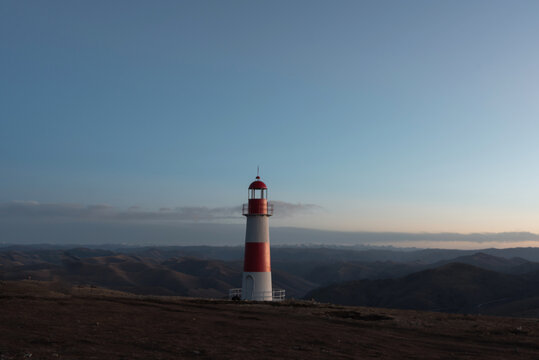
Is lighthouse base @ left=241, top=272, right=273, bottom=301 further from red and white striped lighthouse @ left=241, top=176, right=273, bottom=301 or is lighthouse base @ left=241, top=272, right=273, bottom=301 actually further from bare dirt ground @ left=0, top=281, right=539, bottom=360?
bare dirt ground @ left=0, top=281, right=539, bottom=360

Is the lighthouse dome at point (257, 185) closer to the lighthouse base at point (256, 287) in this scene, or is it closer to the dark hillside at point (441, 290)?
the lighthouse base at point (256, 287)

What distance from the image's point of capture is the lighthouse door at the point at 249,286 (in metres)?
33.8

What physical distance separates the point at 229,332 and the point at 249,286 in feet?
57.1

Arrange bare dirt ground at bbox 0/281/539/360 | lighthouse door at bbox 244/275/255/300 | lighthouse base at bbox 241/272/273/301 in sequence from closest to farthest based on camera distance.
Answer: bare dirt ground at bbox 0/281/539/360, lighthouse base at bbox 241/272/273/301, lighthouse door at bbox 244/275/255/300

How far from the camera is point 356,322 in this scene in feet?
70.5

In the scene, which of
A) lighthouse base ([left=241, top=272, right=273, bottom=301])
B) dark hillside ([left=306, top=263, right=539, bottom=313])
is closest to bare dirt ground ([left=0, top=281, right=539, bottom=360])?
lighthouse base ([left=241, top=272, right=273, bottom=301])

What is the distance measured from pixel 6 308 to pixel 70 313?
8.81ft

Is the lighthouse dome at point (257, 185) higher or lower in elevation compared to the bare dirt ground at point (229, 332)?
higher

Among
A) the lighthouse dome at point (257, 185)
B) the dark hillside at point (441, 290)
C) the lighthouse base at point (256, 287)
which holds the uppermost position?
the lighthouse dome at point (257, 185)

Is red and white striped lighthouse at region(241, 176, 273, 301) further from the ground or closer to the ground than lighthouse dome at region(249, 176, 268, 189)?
closer to the ground

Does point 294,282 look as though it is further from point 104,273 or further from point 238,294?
point 238,294

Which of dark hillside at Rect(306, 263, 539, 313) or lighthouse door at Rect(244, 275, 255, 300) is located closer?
lighthouse door at Rect(244, 275, 255, 300)

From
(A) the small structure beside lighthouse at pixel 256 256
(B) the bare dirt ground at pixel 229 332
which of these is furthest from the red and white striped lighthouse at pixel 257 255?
(B) the bare dirt ground at pixel 229 332

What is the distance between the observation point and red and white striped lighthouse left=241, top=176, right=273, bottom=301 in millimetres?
33844
